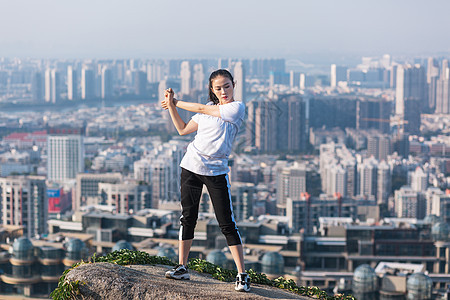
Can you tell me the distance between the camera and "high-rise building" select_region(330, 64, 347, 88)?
2758 centimetres

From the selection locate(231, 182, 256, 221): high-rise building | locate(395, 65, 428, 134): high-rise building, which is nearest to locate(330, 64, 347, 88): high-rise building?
locate(395, 65, 428, 134): high-rise building

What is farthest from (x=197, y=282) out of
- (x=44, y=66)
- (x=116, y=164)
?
(x=44, y=66)

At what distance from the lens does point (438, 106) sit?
2506 centimetres

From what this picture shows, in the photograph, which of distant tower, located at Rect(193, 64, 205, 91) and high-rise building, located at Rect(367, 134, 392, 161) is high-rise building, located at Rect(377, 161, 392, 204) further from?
distant tower, located at Rect(193, 64, 205, 91)

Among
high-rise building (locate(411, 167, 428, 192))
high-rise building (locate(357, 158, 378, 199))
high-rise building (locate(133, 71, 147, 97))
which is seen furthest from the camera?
high-rise building (locate(133, 71, 147, 97))

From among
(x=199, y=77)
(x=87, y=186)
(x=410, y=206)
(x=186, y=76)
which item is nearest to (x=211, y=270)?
(x=410, y=206)

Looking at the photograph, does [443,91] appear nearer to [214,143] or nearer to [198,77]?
[198,77]

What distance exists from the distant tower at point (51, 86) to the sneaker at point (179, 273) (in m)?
28.3

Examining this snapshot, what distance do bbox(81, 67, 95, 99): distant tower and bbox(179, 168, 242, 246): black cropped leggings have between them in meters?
29.8

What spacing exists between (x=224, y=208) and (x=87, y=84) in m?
30.2

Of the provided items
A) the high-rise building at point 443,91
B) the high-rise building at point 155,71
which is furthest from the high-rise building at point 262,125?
the high-rise building at point 155,71

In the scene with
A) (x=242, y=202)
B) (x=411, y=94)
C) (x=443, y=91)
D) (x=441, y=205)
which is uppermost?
(x=443, y=91)

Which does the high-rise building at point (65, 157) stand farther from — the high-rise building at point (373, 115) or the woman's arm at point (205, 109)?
the woman's arm at point (205, 109)

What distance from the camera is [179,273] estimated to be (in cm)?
111
